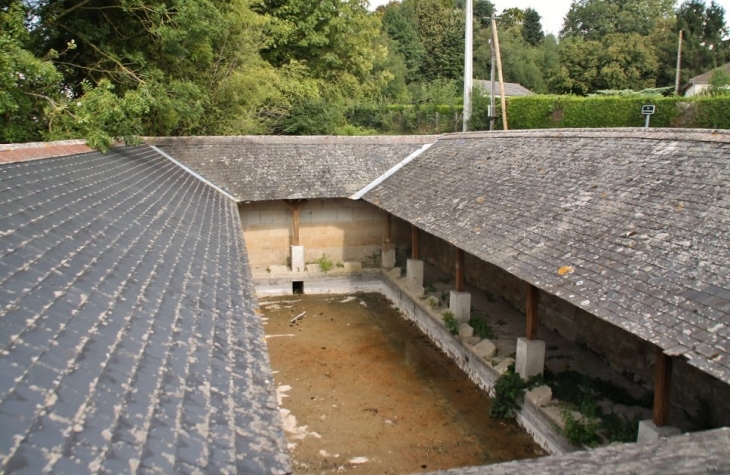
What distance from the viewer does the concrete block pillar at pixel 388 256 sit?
15391 millimetres

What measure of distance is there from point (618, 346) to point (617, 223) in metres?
2.59

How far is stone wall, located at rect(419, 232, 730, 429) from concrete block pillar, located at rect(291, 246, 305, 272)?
4.32m

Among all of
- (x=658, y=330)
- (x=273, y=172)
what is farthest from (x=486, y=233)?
(x=273, y=172)

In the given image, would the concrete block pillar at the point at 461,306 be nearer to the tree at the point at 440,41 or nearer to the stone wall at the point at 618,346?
the stone wall at the point at 618,346

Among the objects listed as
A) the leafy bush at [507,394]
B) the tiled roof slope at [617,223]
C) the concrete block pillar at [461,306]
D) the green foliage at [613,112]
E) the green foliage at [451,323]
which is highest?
the green foliage at [613,112]

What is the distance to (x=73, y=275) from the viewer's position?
4.16 m

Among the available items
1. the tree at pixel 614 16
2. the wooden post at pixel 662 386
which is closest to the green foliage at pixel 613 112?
the wooden post at pixel 662 386

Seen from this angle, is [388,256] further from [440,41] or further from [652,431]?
[440,41]

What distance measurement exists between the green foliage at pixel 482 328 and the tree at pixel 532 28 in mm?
59879

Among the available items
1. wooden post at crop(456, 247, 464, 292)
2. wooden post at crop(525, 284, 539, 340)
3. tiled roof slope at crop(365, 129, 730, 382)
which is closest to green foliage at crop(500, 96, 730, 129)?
tiled roof slope at crop(365, 129, 730, 382)

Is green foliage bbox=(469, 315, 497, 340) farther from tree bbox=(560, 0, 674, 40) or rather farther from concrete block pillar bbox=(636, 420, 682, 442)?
tree bbox=(560, 0, 674, 40)

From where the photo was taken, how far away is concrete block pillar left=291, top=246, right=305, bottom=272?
1526 cm

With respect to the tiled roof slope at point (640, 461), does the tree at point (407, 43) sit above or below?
above

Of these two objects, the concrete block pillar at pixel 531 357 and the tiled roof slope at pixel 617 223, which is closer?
the tiled roof slope at pixel 617 223
